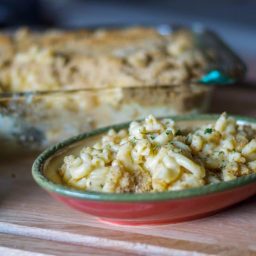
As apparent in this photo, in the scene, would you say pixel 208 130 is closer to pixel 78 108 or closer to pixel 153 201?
pixel 153 201

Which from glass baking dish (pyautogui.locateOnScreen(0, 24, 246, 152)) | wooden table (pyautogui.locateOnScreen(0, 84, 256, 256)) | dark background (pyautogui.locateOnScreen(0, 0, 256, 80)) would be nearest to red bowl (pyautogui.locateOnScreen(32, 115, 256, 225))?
wooden table (pyautogui.locateOnScreen(0, 84, 256, 256))

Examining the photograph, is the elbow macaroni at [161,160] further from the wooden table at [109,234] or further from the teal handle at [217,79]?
the teal handle at [217,79]

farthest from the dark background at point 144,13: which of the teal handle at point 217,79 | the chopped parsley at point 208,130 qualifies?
the chopped parsley at point 208,130

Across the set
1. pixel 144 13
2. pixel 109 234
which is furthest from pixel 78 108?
pixel 144 13

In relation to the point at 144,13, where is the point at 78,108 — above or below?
above

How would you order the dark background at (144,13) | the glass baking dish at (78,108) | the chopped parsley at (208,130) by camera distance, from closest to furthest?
the chopped parsley at (208,130) < the glass baking dish at (78,108) < the dark background at (144,13)

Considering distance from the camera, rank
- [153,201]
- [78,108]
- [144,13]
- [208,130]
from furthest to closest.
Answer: [144,13], [78,108], [208,130], [153,201]

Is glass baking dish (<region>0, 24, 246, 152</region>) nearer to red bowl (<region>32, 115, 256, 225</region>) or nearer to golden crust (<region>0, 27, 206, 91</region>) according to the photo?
golden crust (<region>0, 27, 206, 91</region>)
